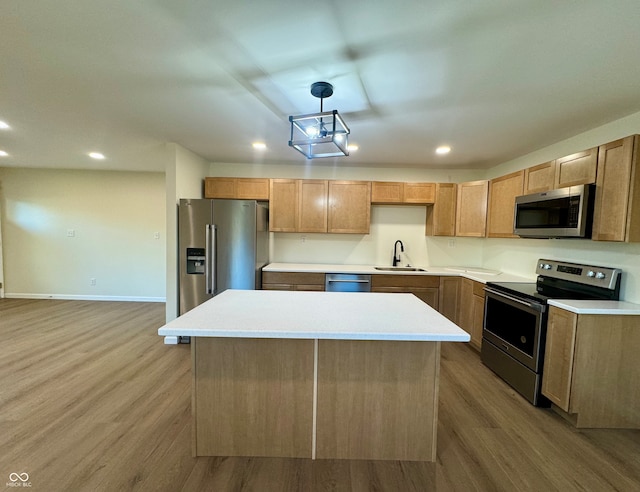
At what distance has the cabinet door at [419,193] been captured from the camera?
158 inches

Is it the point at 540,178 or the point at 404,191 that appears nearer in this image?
the point at 540,178

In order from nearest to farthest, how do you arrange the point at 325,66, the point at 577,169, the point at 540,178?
the point at 325,66 < the point at 577,169 < the point at 540,178

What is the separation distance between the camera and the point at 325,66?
1724 mm

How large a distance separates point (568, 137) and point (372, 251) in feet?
8.44

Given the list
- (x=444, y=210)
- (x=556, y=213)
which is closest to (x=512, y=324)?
(x=556, y=213)

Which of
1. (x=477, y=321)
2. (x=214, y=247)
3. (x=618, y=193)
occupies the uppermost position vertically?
(x=618, y=193)

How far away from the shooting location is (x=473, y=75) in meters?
1.78

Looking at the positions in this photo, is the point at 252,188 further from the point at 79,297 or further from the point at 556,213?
the point at 79,297

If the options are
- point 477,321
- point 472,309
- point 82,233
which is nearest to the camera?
point 477,321

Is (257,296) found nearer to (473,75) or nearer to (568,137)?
(473,75)

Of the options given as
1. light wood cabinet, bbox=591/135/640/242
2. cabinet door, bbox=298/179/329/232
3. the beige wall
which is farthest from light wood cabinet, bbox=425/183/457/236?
the beige wall

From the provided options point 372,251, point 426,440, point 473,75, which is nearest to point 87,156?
point 372,251

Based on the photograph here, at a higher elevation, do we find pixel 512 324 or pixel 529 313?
pixel 529 313

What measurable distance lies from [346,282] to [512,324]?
182cm
